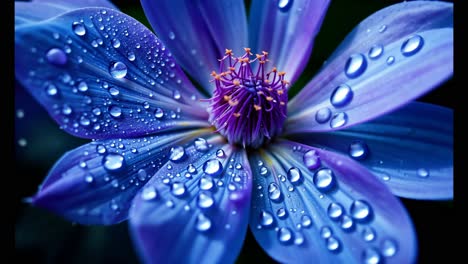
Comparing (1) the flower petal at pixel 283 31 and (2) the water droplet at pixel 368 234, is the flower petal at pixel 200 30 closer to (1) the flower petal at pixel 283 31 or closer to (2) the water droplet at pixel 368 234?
(1) the flower petal at pixel 283 31

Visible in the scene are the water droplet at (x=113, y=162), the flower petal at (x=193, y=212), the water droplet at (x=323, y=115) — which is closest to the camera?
the flower petal at (x=193, y=212)

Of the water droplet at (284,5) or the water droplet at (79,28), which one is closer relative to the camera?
the water droplet at (79,28)

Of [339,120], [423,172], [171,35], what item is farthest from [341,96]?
[171,35]

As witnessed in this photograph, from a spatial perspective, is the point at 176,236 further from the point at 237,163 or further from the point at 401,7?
the point at 401,7

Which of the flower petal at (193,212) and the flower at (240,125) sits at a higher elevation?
the flower at (240,125)

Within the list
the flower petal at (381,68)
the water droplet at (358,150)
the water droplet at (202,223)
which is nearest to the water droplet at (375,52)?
the flower petal at (381,68)

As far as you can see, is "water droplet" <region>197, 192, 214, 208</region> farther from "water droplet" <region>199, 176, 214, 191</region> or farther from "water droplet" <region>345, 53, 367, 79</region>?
"water droplet" <region>345, 53, 367, 79</region>

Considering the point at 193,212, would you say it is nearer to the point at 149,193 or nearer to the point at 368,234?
the point at 149,193
